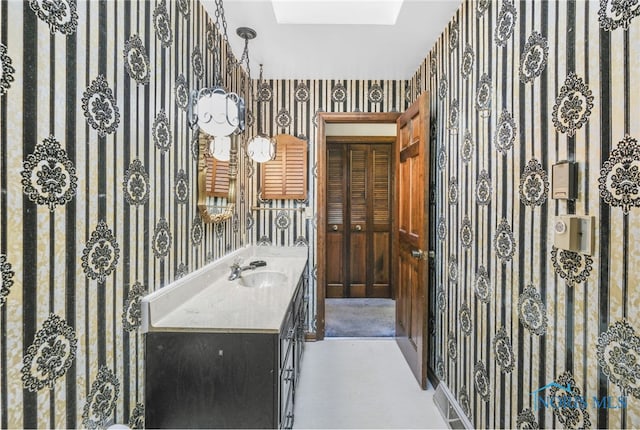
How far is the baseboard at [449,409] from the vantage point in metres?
1.84

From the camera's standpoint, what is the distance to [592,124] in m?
0.98

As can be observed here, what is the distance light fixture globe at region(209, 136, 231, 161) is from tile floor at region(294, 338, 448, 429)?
174 cm

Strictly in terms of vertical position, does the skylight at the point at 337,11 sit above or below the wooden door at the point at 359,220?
above

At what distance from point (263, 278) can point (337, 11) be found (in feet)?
6.10

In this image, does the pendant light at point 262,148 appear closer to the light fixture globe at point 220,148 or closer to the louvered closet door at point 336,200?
the light fixture globe at point 220,148

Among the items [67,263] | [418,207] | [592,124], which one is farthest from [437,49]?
[67,263]

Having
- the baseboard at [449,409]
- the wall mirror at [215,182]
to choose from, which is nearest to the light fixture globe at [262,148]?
the wall mirror at [215,182]

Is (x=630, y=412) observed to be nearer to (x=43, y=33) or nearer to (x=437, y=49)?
(x=43, y=33)

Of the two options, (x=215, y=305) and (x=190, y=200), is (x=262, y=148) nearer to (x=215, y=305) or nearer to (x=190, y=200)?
(x=190, y=200)

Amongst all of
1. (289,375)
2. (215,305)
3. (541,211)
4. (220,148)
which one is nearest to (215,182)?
(220,148)

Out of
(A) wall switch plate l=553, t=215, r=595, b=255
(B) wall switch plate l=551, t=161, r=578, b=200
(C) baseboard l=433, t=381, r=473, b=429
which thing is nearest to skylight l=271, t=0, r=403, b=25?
(B) wall switch plate l=551, t=161, r=578, b=200

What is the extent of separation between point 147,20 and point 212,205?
1048mm

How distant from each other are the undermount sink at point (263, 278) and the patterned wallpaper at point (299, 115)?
2.78 ft

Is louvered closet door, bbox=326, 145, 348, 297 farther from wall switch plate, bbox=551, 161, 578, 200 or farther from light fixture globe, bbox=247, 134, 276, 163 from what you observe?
wall switch plate, bbox=551, 161, 578, 200
